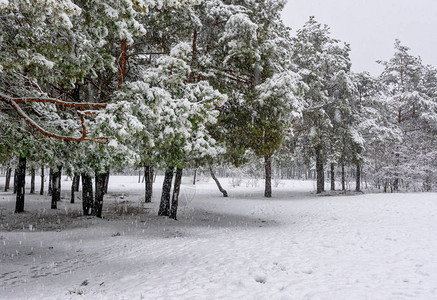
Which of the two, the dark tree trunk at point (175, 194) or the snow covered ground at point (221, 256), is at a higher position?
the dark tree trunk at point (175, 194)

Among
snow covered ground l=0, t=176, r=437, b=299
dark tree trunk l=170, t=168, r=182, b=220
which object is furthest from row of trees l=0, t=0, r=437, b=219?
snow covered ground l=0, t=176, r=437, b=299

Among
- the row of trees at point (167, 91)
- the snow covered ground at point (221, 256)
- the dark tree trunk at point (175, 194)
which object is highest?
the row of trees at point (167, 91)

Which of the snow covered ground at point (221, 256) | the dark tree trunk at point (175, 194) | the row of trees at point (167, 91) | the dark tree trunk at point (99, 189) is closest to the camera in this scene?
the snow covered ground at point (221, 256)

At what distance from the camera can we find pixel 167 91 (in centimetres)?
907

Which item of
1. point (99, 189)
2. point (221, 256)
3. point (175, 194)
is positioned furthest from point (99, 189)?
point (221, 256)

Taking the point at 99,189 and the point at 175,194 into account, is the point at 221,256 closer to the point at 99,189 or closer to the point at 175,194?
the point at 175,194

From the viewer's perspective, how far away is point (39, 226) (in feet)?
42.8

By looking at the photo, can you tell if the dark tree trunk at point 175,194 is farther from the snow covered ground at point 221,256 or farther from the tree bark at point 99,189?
the tree bark at point 99,189

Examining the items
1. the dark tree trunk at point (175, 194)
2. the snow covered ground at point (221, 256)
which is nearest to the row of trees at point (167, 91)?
the dark tree trunk at point (175, 194)

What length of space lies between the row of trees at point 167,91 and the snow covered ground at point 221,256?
2.59 m

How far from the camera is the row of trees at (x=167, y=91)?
6.65 metres

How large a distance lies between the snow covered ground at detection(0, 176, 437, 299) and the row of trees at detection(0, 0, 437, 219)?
2.59m

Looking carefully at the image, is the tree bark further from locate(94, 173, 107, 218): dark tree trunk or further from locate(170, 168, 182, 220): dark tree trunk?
locate(170, 168, 182, 220): dark tree trunk

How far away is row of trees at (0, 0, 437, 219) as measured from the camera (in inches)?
262
